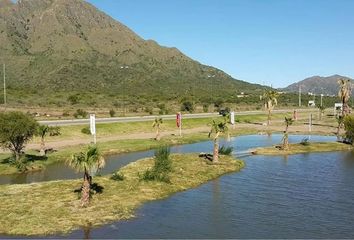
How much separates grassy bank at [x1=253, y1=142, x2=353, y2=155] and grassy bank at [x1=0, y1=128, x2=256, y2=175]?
1694cm

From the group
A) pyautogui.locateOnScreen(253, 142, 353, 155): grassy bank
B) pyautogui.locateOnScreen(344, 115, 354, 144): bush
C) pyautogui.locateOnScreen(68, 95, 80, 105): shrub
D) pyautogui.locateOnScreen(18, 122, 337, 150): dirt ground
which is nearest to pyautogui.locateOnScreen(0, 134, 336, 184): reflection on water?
pyautogui.locateOnScreen(253, 142, 353, 155): grassy bank

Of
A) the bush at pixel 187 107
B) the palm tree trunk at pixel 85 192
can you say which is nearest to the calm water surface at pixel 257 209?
the palm tree trunk at pixel 85 192

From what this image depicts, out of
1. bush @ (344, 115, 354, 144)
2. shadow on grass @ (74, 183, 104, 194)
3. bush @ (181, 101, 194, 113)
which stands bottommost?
shadow on grass @ (74, 183, 104, 194)

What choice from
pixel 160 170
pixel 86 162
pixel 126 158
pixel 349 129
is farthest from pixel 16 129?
pixel 349 129

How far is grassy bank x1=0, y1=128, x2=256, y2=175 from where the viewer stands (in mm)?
52281

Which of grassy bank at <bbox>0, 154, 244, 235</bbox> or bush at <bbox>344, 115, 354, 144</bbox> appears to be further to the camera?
bush at <bbox>344, 115, 354, 144</bbox>

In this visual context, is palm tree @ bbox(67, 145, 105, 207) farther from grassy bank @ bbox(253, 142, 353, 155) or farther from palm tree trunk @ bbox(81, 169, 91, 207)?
grassy bank @ bbox(253, 142, 353, 155)

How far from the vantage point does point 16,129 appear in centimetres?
5134

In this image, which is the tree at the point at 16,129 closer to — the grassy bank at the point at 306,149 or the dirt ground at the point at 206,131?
the dirt ground at the point at 206,131

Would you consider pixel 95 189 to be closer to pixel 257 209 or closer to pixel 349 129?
pixel 257 209

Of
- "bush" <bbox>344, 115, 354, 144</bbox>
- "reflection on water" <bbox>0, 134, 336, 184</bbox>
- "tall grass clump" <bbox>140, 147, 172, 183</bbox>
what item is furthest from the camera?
"bush" <bbox>344, 115, 354, 144</bbox>

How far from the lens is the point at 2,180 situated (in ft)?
151

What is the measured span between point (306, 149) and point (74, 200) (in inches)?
1651

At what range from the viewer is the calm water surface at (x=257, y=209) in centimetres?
2952
